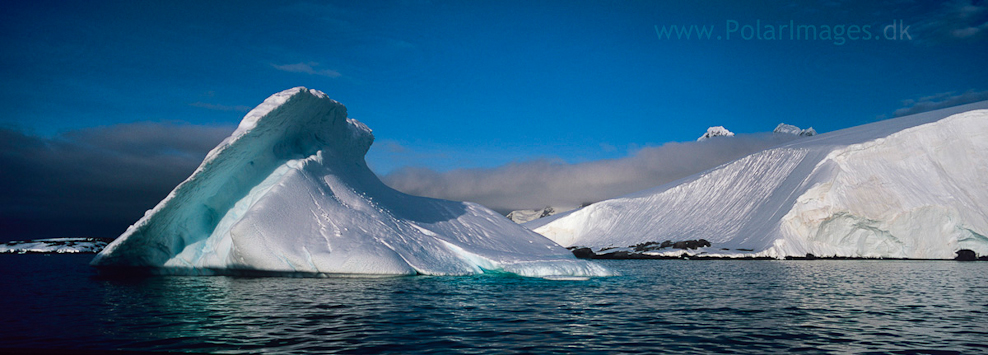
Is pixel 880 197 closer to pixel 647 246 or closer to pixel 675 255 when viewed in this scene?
pixel 675 255

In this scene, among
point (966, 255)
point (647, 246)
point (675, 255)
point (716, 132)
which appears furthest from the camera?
point (716, 132)

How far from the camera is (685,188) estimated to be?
8162cm

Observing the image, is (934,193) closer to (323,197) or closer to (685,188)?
(685,188)

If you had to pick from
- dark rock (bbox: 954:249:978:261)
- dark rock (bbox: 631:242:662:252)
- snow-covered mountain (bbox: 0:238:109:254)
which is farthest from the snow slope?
snow-covered mountain (bbox: 0:238:109:254)

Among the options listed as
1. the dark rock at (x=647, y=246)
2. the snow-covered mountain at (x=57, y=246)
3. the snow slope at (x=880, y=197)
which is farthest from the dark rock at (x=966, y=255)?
the snow-covered mountain at (x=57, y=246)

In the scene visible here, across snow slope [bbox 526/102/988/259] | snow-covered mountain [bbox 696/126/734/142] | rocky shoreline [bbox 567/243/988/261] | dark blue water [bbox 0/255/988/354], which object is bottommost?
dark blue water [bbox 0/255/988/354]

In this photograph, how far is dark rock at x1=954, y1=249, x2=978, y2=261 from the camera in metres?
47.8

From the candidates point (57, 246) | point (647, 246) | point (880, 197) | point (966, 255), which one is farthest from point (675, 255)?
point (57, 246)

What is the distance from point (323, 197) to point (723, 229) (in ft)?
191

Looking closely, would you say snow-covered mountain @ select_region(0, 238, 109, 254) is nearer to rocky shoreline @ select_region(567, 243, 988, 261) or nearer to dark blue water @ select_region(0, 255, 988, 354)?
rocky shoreline @ select_region(567, 243, 988, 261)

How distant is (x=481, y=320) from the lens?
9930 millimetres

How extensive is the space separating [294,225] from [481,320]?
1071 centimetres

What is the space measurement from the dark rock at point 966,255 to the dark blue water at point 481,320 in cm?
4133

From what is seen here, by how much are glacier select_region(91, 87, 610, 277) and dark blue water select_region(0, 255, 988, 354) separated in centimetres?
199
